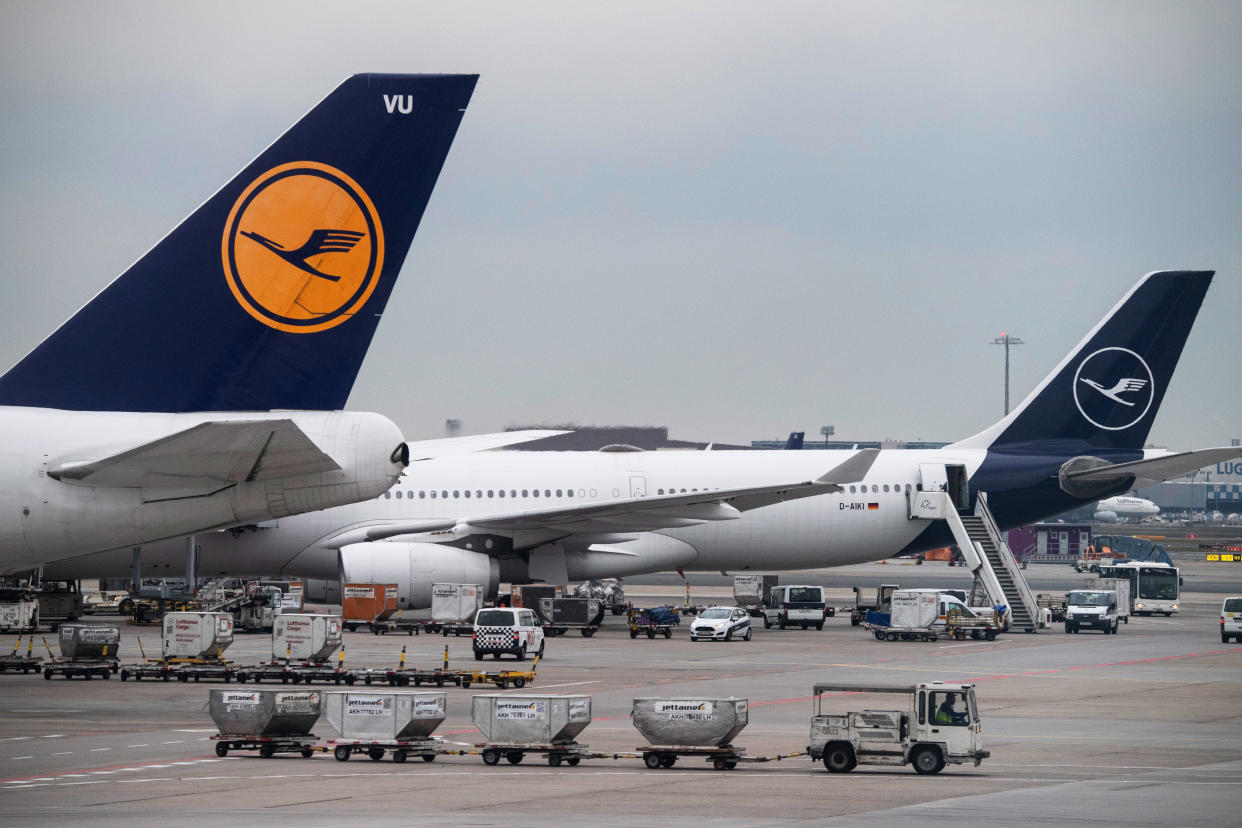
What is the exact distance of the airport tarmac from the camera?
18.0m

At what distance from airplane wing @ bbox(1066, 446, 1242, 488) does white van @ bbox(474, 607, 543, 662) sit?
2433 cm

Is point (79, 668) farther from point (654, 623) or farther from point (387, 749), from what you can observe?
point (654, 623)

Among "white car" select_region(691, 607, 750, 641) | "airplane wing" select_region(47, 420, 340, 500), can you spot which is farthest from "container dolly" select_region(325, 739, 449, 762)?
"white car" select_region(691, 607, 750, 641)

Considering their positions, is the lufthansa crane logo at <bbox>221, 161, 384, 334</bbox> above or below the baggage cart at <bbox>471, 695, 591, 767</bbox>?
above

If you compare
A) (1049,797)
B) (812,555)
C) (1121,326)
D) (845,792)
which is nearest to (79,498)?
(845,792)

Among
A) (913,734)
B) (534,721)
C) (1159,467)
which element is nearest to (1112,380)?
(1159,467)

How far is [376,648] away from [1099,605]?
25.7 m

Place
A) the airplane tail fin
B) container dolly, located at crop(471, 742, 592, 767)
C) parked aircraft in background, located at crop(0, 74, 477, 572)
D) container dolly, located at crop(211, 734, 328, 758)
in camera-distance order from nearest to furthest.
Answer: parked aircraft in background, located at crop(0, 74, 477, 572) → container dolly, located at crop(471, 742, 592, 767) → container dolly, located at crop(211, 734, 328, 758) → the airplane tail fin

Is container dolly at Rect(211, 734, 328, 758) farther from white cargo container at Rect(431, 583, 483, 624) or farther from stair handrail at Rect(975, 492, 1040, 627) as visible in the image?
stair handrail at Rect(975, 492, 1040, 627)

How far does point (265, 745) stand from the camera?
2309 cm

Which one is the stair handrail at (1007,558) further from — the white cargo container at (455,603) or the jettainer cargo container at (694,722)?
the jettainer cargo container at (694,722)

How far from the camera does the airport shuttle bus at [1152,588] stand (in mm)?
66000

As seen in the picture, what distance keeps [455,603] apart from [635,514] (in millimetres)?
6472

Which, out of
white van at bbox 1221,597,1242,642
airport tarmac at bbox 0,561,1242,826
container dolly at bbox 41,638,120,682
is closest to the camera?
airport tarmac at bbox 0,561,1242,826
